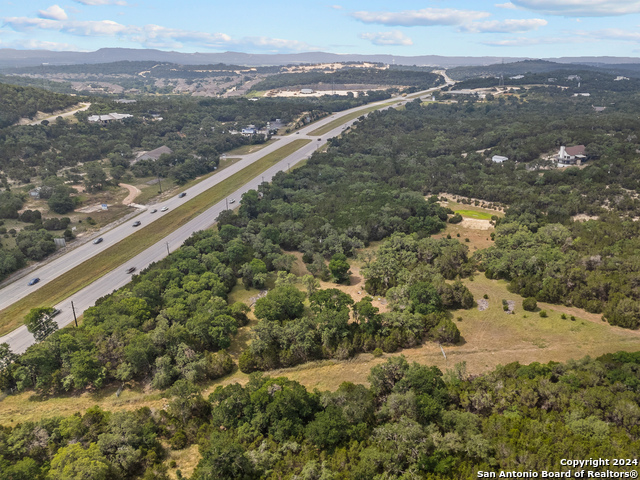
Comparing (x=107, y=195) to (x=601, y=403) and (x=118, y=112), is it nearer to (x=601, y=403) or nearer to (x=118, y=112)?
(x=118, y=112)

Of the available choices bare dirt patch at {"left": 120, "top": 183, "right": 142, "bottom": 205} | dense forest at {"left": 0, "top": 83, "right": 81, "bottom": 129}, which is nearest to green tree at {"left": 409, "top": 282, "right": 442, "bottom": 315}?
bare dirt patch at {"left": 120, "top": 183, "right": 142, "bottom": 205}

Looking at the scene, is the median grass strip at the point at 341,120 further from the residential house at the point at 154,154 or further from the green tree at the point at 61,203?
the green tree at the point at 61,203

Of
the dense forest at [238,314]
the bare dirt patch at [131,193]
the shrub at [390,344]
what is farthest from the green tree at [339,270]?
the bare dirt patch at [131,193]

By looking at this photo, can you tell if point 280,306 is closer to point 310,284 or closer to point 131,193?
point 310,284

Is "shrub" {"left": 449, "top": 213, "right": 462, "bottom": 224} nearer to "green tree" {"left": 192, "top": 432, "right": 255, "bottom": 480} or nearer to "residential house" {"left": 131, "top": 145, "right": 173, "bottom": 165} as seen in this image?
"green tree" {"left": 192, "top": 432, "right": 255, "bottom": 480}

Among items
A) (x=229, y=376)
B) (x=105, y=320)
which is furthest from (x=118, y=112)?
(x=229, y=376)

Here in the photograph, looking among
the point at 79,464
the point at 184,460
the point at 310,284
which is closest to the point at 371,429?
the point at 184,460
